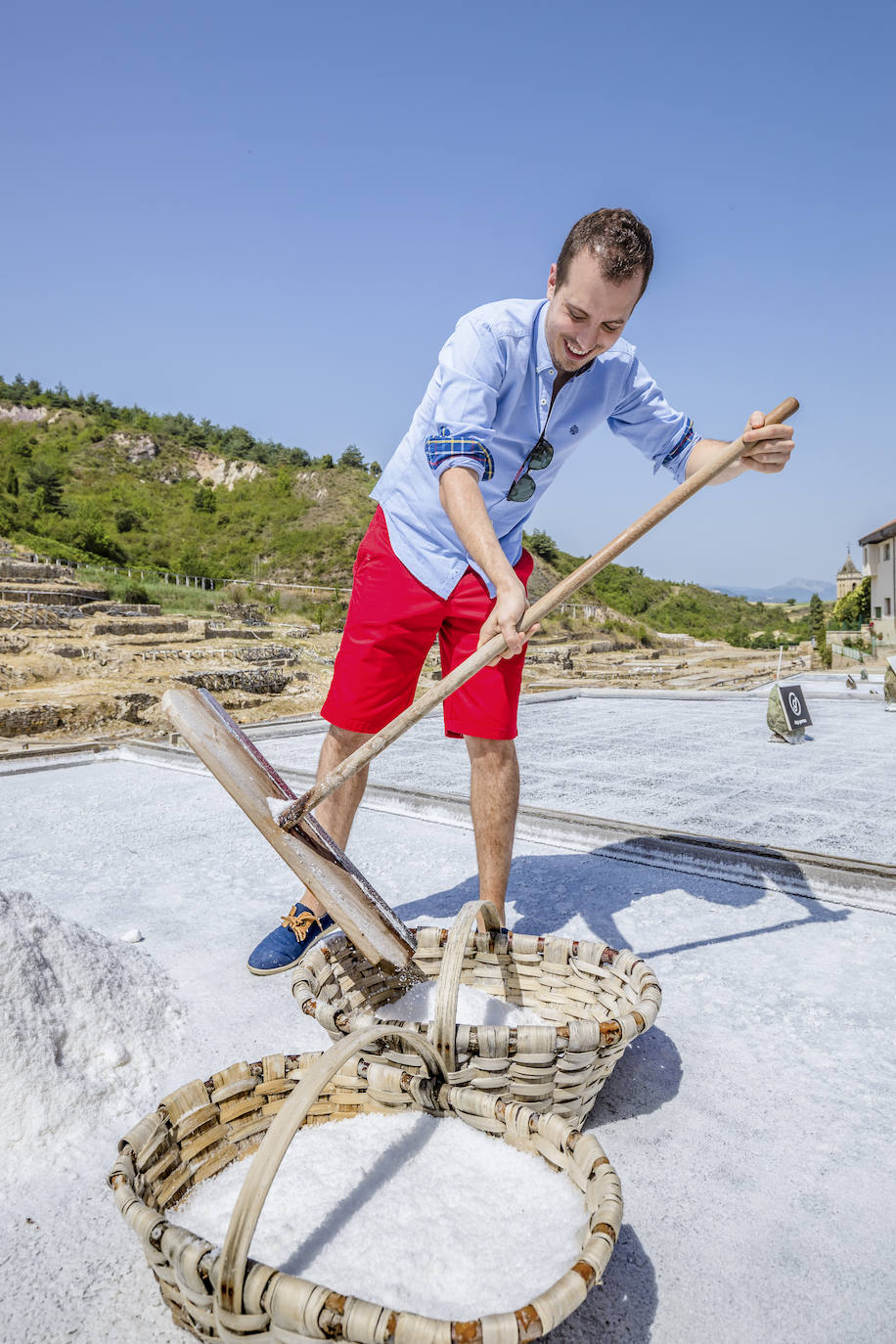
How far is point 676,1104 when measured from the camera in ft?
4.48

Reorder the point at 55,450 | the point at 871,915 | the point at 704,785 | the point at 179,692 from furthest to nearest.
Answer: the point at 55,450 → the point at 704,785 → the point at 871,915 → the point at 179,692

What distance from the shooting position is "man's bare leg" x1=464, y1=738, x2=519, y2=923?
1.91m

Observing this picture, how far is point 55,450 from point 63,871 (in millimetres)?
61807

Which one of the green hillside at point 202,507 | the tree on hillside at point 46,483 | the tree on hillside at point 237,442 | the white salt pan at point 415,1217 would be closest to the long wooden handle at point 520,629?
the white salt pan at point 415,1217

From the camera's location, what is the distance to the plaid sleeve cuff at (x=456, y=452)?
5.50ft

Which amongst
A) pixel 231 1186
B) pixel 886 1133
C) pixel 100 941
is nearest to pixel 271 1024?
pixel 100 941

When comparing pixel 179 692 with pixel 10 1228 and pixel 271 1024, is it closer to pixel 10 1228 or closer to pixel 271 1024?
pixel 271 1024

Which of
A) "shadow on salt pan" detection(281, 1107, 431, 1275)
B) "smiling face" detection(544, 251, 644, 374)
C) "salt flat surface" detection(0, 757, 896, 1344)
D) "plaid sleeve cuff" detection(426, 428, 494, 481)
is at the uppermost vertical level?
"smiling face" detection(544, 251, 644, 374)

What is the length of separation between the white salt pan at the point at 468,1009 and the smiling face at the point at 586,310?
1222 millimetres

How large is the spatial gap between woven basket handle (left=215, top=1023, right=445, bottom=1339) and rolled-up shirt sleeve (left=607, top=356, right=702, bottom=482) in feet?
5.10

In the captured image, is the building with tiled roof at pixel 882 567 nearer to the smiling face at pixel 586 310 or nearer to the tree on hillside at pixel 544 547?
the tree on hillside at pixel 544 547

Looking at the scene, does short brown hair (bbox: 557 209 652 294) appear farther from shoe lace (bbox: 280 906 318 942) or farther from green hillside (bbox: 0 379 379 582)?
green hillside (bbox: 0 379 379 582)

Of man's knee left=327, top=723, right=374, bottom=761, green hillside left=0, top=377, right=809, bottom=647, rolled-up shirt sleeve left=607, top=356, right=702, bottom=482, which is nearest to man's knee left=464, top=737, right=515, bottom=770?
man's knee left=327, top=723, right=374, bottom=761

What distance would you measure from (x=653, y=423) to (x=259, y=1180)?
5.73 feet
